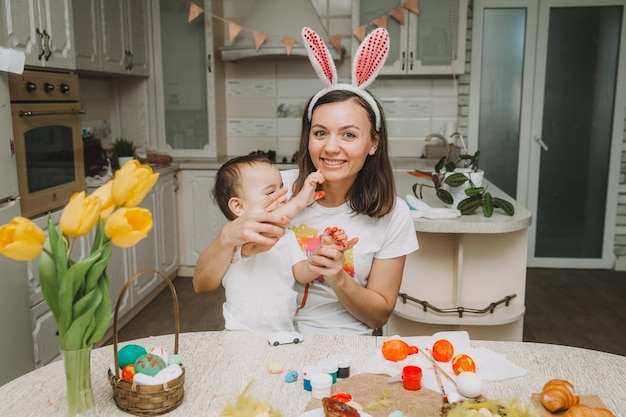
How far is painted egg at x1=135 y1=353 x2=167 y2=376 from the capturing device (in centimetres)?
97

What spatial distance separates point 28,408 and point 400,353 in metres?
0.69

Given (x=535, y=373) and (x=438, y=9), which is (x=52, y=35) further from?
(x=438, y=9)

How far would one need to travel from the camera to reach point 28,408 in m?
1.00

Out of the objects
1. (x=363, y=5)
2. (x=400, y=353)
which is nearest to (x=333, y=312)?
(x=400, y=353)

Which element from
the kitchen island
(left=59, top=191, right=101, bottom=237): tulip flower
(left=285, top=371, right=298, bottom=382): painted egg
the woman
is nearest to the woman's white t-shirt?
the woman

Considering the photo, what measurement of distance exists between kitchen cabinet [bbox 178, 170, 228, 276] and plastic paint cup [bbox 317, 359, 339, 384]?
3.14 m

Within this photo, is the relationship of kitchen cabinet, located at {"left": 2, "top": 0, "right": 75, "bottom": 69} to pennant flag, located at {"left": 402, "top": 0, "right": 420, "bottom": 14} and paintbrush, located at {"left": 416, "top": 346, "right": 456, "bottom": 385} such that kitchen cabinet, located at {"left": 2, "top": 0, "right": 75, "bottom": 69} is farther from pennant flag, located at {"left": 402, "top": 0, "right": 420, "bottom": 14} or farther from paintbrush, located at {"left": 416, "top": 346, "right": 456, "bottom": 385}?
pennant flag, located at {"left": 402, "top": 0, "right": 420, "bottom": 14}

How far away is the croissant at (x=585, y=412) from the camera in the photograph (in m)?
0.91

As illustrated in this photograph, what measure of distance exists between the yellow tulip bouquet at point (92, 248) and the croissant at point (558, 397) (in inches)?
28.2

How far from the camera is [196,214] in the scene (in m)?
4.23

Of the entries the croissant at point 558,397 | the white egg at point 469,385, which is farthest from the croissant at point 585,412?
the white egg at point 469,385

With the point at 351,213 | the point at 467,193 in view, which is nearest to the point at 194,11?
the point at 467,193

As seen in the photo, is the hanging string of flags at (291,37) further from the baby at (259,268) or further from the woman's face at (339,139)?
the baby at (259,268)

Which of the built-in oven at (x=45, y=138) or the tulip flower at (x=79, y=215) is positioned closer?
the tulip flower at (x=79, y=215)
